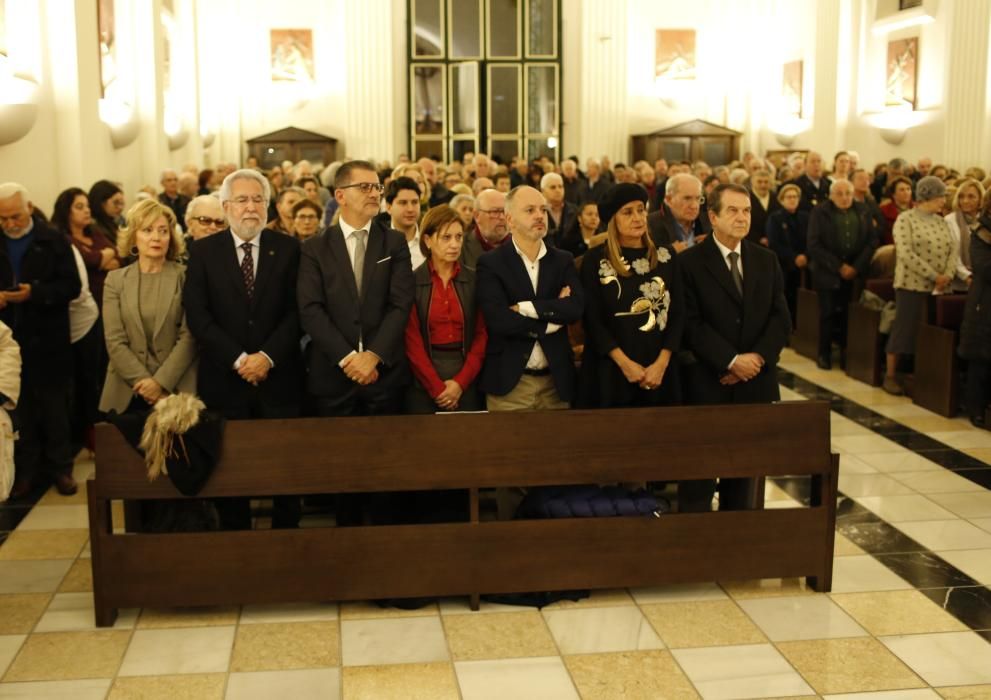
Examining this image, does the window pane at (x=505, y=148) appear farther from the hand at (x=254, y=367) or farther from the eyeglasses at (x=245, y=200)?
the hand at (x=254, y=367)

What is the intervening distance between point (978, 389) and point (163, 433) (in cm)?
575

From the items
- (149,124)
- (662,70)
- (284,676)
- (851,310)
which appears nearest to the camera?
(284,676)

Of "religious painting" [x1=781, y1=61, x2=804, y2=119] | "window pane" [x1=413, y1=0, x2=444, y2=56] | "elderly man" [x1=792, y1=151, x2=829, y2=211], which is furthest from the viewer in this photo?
"window pane" [x1=413, y1=0, x2=444, y2=56]

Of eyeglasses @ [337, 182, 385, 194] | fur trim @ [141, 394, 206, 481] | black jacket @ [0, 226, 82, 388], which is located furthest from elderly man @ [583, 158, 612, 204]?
fur trim @ [141, 394, 206, 481]

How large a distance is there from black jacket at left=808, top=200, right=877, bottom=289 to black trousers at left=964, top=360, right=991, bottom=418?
2.00m

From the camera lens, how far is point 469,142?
22.6m

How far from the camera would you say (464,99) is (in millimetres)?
22578

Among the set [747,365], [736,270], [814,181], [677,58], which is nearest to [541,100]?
[677,58]

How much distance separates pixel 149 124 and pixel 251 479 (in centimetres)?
986

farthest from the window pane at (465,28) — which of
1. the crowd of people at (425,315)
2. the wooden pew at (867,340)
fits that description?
the crowd of people at (425,315)

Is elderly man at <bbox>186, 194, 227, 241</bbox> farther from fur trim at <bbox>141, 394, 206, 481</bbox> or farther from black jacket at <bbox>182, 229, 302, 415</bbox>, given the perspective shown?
fur trim at <bbox>141, 394, 206, 481</bbox>

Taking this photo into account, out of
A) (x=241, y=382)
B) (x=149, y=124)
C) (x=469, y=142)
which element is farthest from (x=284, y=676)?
(x=469, y=142)

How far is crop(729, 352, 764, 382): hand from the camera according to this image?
564 centimetres

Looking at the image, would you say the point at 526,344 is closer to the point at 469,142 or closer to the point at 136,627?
the point at 136,627
